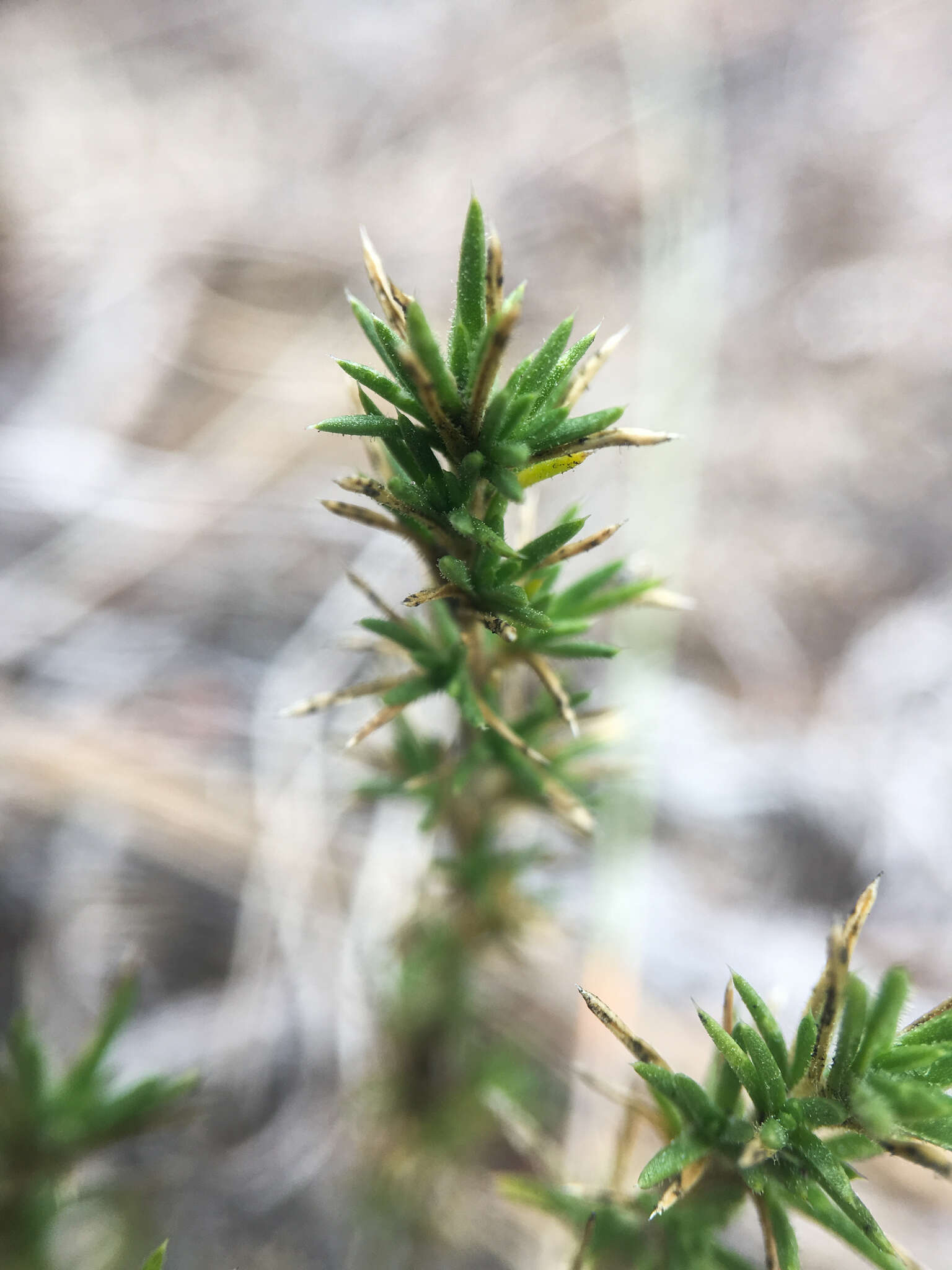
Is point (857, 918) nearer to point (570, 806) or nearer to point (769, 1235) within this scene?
point (769, 1235)

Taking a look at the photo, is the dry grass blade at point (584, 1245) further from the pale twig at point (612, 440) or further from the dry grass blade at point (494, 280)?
the dry grass blade at point (494, 280)

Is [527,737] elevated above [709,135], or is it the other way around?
[709,135]

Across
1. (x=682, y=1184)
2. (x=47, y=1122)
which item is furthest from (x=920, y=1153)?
(x=47, y=1122)

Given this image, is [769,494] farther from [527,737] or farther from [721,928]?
[527,737]

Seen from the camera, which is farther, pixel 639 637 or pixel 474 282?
pixel 639 637

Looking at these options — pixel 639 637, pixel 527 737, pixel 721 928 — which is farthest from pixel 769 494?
pixel 527 737

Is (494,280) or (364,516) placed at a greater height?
(494,280)
